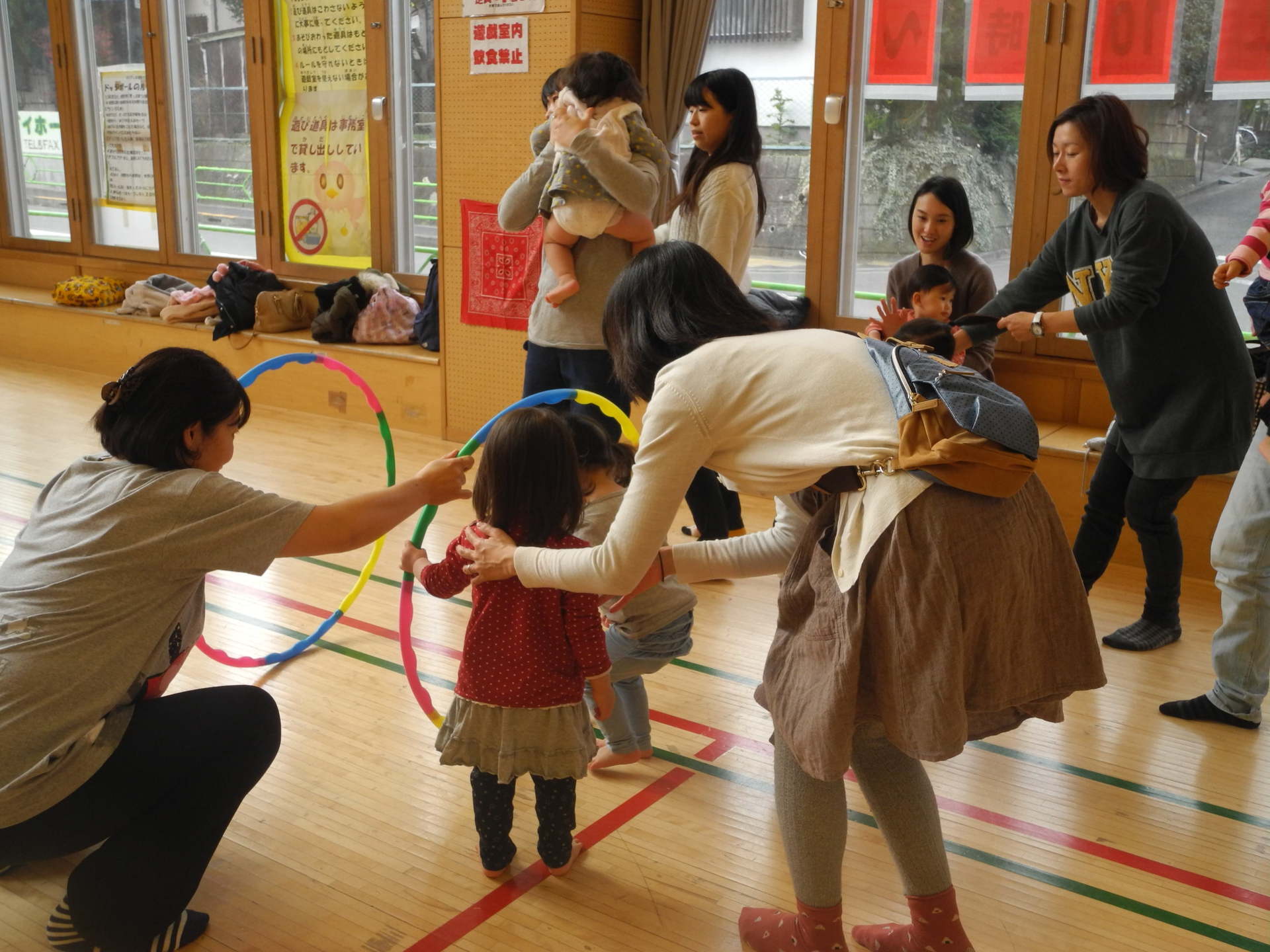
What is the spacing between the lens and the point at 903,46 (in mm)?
5168

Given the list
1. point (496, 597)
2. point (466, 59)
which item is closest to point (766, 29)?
point (466, 59)

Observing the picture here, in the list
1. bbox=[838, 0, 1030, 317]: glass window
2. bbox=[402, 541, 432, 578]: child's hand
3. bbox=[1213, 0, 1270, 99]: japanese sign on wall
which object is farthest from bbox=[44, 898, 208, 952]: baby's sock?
bbox=[1213, 0, 1270, 99]: japanese sign on wall

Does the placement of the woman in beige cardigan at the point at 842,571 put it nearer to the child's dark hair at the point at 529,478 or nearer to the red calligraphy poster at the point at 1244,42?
the child's dark hair at the point at 529,478

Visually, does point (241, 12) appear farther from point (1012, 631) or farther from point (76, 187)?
point (1012, 631)

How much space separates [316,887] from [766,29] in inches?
174

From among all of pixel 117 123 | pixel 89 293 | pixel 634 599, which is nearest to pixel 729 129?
pixel 634 599

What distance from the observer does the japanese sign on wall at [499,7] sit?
534 cm

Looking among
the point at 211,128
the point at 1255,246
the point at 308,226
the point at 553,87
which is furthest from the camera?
the point at 211,128

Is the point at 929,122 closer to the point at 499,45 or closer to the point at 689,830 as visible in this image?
the point at 499,45

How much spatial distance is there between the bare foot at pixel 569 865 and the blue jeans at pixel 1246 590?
170cm

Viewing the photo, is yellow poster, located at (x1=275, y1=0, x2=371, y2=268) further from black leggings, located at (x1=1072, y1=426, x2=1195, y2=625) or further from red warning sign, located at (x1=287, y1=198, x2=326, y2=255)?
black leggings, located at (x1=1072, y1=426, x2=1195, y2=625)

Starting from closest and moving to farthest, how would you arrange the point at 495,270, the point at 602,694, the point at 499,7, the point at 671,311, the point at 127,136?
the point at 671,311, the point at 602,694, the point at 499,7, the point at 495,270, the point at 127,136

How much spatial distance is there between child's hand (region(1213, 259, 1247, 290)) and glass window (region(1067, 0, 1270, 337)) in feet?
6.25

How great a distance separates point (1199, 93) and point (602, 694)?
366cm
